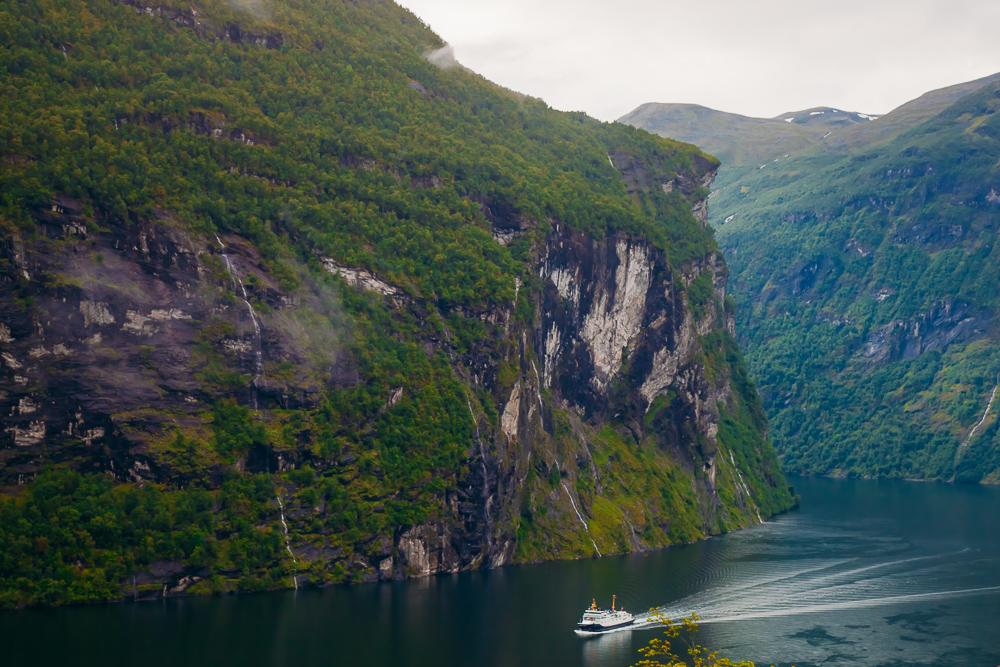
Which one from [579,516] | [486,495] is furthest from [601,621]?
[579,516]

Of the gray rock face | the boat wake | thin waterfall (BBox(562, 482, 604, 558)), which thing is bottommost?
the boat wake

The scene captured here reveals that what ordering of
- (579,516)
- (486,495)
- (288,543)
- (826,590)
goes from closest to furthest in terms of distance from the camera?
(288,543), (826,590), (486,495), (579,516)

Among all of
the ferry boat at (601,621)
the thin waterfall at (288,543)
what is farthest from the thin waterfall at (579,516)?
the thin waterfall at (288,543)

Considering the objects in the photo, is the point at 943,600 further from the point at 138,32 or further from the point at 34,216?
the point at 138,32

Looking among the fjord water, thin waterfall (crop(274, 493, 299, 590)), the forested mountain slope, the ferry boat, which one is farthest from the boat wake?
thin waterfall (crop(274, 493, 299, 590))

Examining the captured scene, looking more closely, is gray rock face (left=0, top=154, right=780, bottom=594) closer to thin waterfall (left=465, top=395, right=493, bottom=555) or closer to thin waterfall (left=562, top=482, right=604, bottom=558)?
thin waterfall (left=465, top=395, right=493, bottom=555)

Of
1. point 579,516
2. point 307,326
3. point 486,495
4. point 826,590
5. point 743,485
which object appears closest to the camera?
point 826,590

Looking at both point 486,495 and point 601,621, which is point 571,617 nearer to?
point 601,621

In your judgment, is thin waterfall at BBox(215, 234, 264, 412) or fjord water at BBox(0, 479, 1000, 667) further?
thin waterfall at BBox(215, 234, 264, 412)
